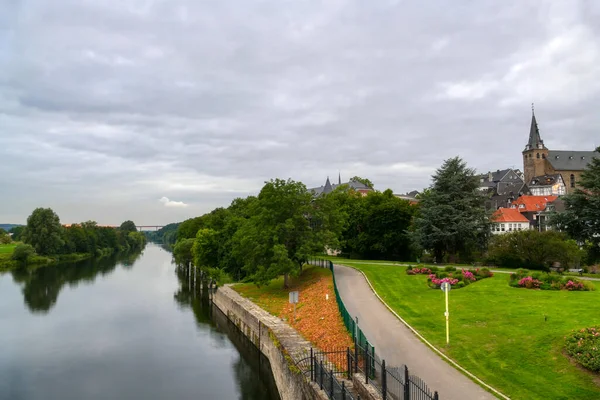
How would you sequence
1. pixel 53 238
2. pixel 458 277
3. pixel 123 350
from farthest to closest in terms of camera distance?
pixel 53 238 → pixel 458 277 → pixel 123 350

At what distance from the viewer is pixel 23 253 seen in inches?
3415

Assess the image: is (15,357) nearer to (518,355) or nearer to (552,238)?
(518,355)

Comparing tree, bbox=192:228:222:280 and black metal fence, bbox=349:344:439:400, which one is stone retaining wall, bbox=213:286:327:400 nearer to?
black metal fence, bbox=349:344:439:400

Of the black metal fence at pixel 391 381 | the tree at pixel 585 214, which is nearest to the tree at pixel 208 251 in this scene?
the tree at pixel 585 214

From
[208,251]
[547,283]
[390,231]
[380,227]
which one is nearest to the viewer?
[547,283]

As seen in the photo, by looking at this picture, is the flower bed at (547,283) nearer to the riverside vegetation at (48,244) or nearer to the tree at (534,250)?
the tree at (534,250)

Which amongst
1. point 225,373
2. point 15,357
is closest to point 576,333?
point 225,373

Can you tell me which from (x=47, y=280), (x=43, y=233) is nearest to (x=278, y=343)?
(x=47, y=280)

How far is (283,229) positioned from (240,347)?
988cm

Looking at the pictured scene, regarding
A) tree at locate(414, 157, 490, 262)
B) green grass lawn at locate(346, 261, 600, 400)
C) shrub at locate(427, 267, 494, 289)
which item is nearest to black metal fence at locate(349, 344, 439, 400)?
green grass lawn at locate(346, 261, 600, 400)

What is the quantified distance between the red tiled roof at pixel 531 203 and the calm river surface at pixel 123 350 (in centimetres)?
7147

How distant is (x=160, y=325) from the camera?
3609 cm

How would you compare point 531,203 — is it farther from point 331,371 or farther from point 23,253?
point 23,253

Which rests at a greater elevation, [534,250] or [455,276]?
[534,250]
